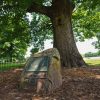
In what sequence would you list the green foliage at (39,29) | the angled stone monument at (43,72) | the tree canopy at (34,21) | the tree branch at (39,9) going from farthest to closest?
the green foliage at (39,29) < the tree branch at (39,9) < the tree canopy at (34,21) < the angled stone monument at (43,72)

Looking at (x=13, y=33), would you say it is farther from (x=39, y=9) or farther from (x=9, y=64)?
(x=39, y=9)

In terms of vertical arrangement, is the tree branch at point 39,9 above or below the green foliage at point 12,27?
above

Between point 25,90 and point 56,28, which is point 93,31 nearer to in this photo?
point 56,28

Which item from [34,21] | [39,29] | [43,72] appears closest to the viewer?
[43,72]

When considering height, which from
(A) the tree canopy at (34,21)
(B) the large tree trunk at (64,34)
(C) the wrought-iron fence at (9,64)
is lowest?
(C) the wrought-iron fence at (9,64)

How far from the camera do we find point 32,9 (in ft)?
55.5

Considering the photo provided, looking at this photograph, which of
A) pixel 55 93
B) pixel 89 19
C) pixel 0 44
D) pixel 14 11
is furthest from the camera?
pixel 0 44

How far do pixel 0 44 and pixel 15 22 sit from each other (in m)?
18.6

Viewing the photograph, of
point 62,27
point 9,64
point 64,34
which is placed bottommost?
point 9,64

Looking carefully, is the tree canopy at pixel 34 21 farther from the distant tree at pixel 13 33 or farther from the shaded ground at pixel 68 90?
the shaded ground at pixel 68 90

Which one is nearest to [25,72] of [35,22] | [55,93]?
[55,93]

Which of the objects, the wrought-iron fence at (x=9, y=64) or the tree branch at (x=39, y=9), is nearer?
the tree branch at (x=39, y=9)

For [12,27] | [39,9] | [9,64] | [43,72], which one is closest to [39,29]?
[12,27]

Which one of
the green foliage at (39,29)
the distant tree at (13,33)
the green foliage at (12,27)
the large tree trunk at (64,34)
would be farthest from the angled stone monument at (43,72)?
the green foliage at (39,29)
